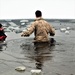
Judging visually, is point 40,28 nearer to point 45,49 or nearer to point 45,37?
point 45,37

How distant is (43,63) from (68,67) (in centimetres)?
86

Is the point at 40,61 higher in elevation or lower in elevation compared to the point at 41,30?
lower

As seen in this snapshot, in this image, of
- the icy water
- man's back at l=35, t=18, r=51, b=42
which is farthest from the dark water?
man's back at l=35, t=18, r=51, b=42

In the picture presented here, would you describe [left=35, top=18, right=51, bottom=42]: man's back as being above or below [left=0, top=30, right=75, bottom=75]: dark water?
above

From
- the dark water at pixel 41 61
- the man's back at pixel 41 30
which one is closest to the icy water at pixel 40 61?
the dark water at pixel 41 61

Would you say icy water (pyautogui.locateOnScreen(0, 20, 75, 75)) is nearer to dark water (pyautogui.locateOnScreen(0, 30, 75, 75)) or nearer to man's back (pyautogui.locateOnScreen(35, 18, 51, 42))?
dark water (pyautogui.locateOnScreen(0, 30, 75, 75))

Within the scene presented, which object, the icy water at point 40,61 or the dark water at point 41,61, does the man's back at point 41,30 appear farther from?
the dark water at point 41,61

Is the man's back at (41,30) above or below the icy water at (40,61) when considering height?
above

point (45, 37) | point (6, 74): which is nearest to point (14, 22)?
point (45, 37)

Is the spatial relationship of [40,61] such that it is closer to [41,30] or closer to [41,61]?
[41,61]

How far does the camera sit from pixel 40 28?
472 inches

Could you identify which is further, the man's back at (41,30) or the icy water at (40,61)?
the man's back at (41,30)

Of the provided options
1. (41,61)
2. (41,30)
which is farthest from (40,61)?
(41,30)

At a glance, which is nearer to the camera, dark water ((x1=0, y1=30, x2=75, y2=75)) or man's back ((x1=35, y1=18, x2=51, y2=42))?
dark water ((x1=0, y1=30, x2=75, y2=75))
